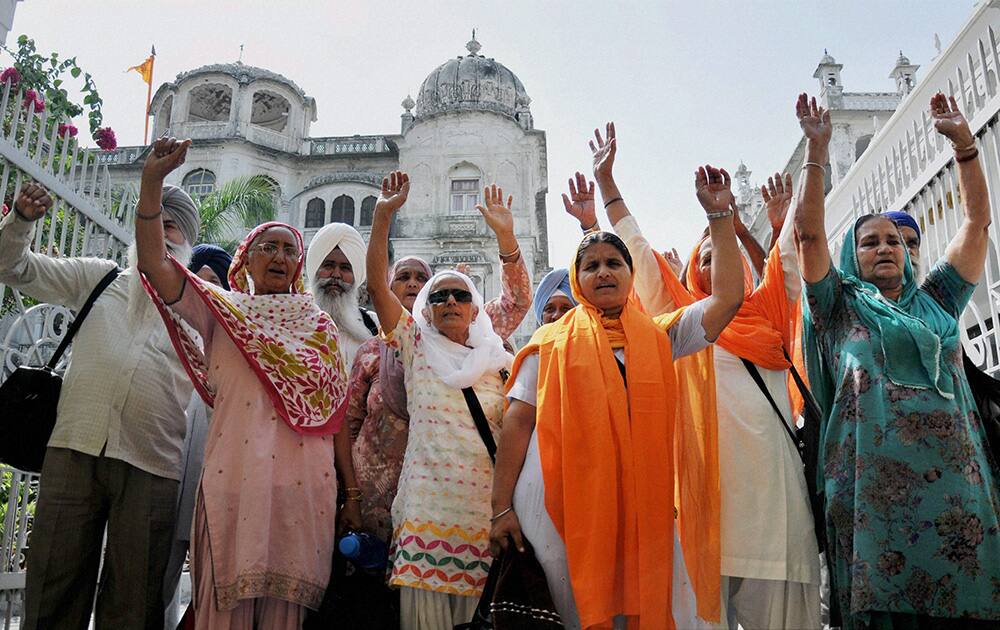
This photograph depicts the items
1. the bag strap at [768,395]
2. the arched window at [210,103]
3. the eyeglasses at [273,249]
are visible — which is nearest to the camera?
the bag strap at [768,395]

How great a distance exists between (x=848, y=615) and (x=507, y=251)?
6.90 feet

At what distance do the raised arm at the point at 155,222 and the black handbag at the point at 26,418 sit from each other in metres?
0.76

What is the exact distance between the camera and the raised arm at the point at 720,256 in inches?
94.9

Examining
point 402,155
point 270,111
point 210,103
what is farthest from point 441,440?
point 210,103

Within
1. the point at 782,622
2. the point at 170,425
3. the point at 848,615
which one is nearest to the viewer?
the point at 848,615

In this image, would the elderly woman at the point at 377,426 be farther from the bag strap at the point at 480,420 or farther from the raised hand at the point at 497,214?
the raised hand at the point at 497,214

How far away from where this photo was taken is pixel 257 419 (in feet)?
8.32

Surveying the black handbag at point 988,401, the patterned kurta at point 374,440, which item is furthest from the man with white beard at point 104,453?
the black handbag at point 988,401

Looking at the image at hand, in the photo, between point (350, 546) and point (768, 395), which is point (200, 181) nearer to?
point (350, 546)

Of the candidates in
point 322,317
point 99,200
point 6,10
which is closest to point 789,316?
point 322,317

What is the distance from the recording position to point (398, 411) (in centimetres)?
290

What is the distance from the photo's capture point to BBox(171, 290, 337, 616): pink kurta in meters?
2.37

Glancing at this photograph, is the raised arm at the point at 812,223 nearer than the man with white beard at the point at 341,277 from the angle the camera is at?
Yes

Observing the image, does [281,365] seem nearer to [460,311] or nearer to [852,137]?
[460,311]
